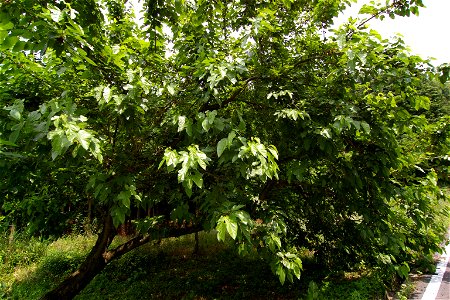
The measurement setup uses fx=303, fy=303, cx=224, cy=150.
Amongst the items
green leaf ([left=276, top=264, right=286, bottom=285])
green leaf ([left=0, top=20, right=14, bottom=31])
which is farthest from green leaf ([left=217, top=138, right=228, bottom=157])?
green leaf ([left=0, top=20, right=14, bottom=31])

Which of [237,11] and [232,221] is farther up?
[237,11]

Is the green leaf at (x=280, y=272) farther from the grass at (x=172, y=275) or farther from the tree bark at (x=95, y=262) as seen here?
the grass at (x=172, y=275)

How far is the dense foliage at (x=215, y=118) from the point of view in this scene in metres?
2.13

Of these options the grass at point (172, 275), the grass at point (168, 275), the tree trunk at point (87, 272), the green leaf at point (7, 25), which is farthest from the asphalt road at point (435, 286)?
the green leaf at point (7, 25)

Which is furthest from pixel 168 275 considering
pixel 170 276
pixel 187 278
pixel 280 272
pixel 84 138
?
pixel 84 138

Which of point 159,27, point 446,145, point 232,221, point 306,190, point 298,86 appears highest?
point 159,27

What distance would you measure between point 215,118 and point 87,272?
3.05m

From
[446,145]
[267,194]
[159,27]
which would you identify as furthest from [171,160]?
[446,145]

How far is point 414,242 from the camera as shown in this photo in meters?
4.24

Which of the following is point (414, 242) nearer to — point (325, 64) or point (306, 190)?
point (306, 190)

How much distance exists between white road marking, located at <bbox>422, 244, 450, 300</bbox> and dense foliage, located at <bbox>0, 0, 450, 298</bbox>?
157cm

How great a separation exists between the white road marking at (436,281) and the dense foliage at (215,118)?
5.14 ft

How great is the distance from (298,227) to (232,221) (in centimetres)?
344

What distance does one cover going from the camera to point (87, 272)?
13.3 ft
